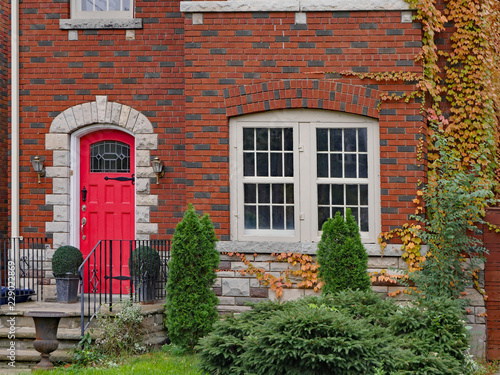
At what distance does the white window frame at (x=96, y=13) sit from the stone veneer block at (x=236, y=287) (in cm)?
450

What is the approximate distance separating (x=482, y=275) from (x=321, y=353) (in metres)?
4.24

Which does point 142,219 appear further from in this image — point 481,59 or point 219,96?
point 481,59

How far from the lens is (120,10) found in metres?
8.70

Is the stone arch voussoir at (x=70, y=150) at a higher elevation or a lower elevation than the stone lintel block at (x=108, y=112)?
lower

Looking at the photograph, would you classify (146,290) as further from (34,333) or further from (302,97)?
(302,97)

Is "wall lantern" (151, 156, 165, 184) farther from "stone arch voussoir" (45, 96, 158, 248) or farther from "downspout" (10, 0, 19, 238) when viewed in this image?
"downspout" (10, 0, 19, 238)

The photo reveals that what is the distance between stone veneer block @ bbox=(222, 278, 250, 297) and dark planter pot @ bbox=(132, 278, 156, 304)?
1.05m

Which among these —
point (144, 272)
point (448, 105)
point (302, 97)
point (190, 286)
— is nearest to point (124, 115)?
point (144, 272)

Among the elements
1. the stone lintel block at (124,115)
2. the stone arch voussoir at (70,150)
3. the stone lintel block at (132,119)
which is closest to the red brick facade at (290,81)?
the stone arch voussoir at (70,150)

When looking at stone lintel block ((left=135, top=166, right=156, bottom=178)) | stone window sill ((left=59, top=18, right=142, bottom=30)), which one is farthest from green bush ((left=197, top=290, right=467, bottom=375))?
stone window sill ((left=59, top=18, right=142, bottom=30))

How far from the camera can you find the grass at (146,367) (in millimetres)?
5859

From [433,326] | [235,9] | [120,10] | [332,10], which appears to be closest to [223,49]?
[235,9]

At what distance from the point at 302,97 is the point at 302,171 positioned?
3.38 feet

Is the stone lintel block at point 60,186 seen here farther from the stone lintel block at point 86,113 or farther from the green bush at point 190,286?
the green bush at point 190,286
